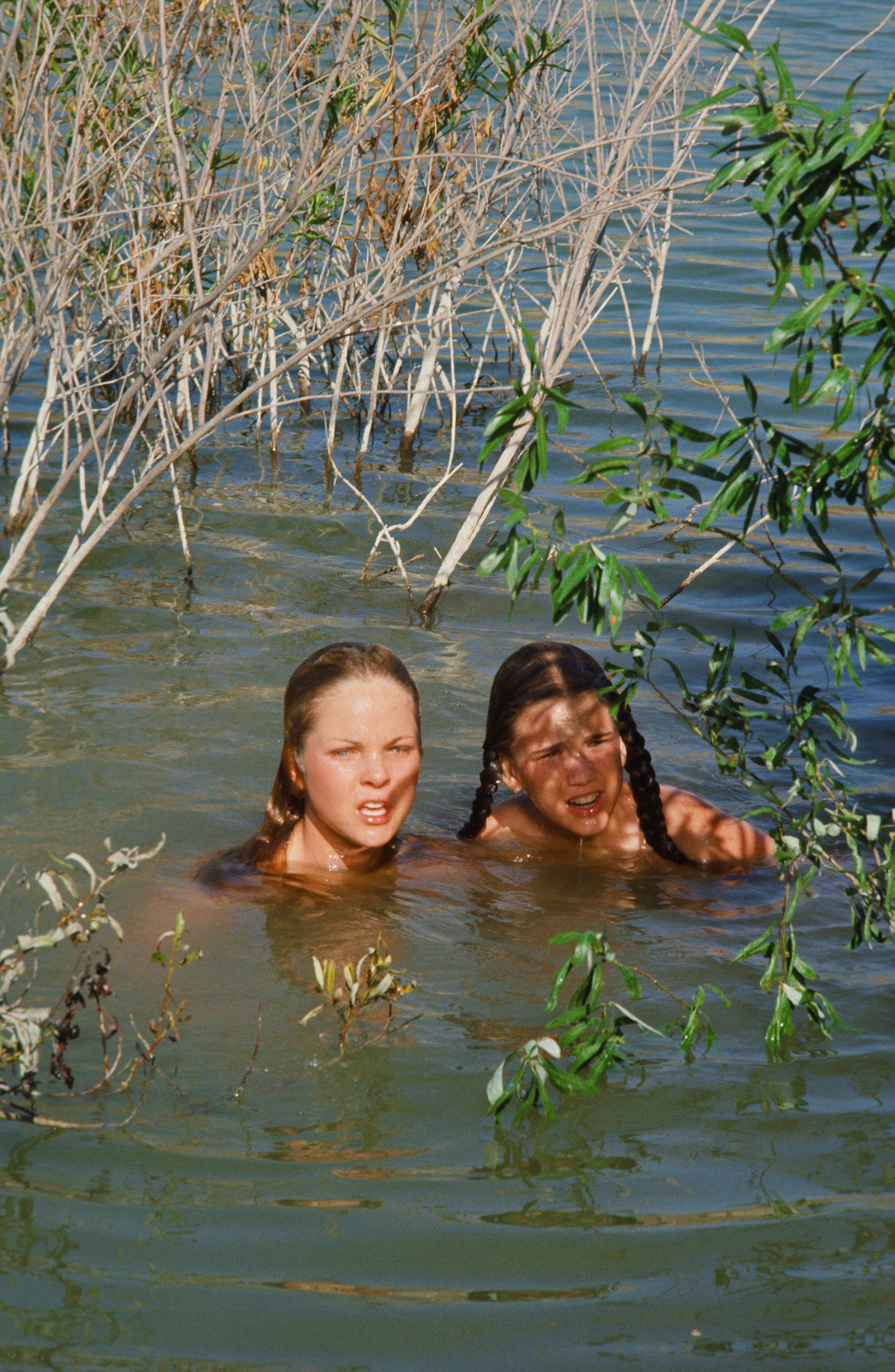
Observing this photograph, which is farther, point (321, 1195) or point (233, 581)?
point (233, 581)

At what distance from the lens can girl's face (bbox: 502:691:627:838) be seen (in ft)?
16.1

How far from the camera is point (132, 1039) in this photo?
3.78 m

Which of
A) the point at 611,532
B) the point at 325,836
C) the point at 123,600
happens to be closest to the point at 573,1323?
the point at 611,532

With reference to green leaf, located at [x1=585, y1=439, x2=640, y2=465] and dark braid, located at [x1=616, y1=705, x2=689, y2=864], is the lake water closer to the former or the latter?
dark braid, located at [x1=616, y1=705, x2=689, y2=864]

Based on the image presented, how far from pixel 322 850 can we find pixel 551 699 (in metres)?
0.95

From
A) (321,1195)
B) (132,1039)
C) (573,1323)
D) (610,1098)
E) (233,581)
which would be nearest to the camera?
(573,1323)

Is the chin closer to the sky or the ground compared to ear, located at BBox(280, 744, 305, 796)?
closer to the ground

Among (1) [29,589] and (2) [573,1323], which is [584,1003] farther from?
(1) [29,589]

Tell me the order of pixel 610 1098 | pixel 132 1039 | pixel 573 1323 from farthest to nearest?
1. pixel 132 1039
2. pixel 610 1098
3. pixel 573 1323

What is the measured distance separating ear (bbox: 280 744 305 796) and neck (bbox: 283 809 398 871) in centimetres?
12

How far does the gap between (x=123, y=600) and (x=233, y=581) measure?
2.13ft

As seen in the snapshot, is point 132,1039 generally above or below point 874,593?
below

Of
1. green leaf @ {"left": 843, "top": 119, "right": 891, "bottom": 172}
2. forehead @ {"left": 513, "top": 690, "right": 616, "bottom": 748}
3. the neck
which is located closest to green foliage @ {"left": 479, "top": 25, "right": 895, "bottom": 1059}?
green leaf @ {"left": 843, "top": 119, "right": 891, "bottom": 172}

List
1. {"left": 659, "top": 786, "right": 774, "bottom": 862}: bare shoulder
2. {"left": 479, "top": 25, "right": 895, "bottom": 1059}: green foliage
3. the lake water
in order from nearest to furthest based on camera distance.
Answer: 1. {"left": 479, "top": 25, "right": 895, "bottom": 1059}: green foliage
2. the lake water
3. {"left": 659, "top": 786, "right": 774, "bottom": 862}: bare shoulder
